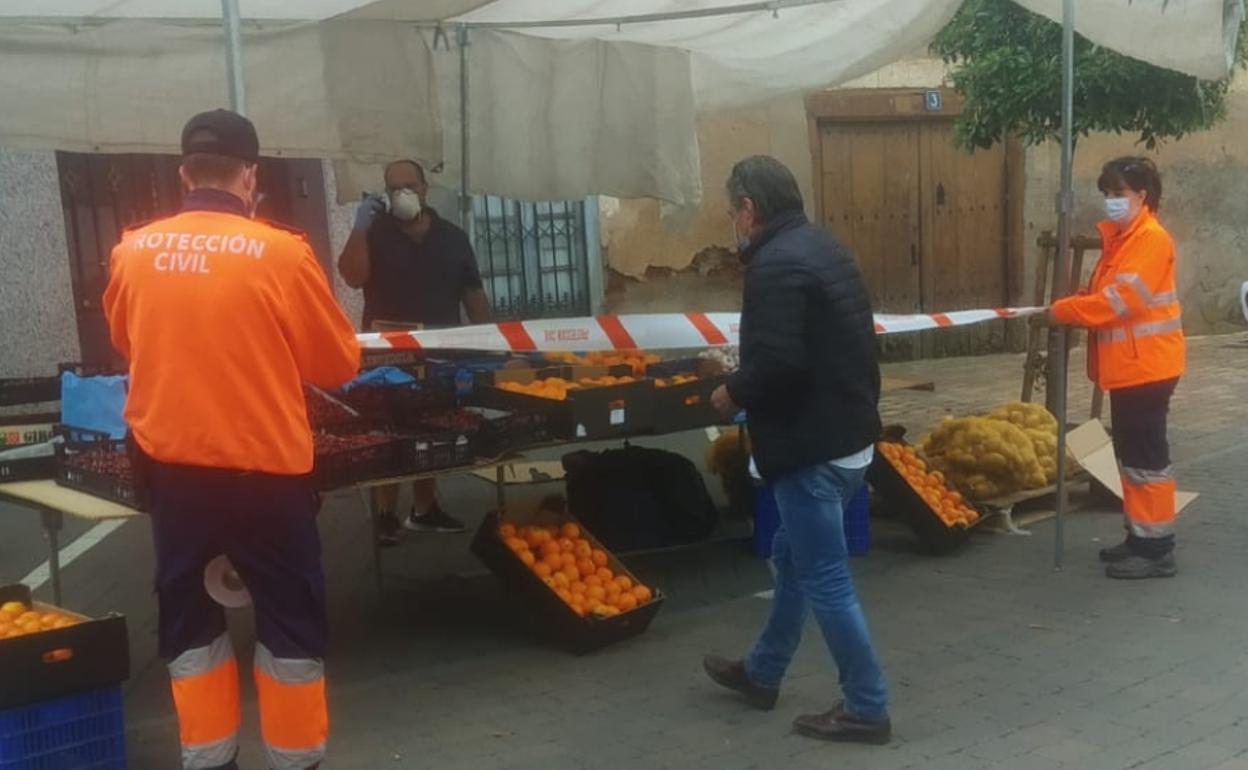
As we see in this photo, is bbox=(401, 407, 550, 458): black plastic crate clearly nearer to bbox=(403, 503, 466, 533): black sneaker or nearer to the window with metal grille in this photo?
bbox=(403, 503, 466, 533): black sneaker

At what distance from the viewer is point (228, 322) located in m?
3.42

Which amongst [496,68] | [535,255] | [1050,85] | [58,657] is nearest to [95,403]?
[58,657]

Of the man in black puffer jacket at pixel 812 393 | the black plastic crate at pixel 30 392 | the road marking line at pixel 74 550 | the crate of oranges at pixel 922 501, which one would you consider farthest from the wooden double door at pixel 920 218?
the man in black puffer jacket at pixel 812 393

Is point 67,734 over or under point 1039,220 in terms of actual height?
under

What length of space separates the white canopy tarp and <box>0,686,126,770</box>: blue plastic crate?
2.66 metres

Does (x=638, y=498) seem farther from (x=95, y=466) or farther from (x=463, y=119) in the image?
(x=95, y=466)

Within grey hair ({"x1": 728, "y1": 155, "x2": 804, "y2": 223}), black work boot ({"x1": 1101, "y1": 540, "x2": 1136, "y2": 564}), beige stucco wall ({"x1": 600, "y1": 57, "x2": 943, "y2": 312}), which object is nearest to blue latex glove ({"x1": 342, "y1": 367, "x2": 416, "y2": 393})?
grey hair ({"x1": 728, "y1": 155, "x2": 804, "y2": 223})

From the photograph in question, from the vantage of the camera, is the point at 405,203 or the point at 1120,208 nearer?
the point at 1120,208

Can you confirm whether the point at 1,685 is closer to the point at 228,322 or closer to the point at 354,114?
the point at 228,322

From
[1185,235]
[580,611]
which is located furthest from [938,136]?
[580,611]

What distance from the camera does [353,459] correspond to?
464 centimetres

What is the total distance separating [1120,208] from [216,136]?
13.2ft

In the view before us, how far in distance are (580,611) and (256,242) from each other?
7.22 feet

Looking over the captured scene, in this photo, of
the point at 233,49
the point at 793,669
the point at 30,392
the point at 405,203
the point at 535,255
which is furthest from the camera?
the point at 535,255
